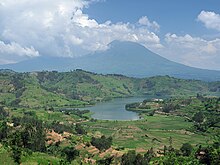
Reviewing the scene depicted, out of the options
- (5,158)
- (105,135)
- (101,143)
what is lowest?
(105,135)

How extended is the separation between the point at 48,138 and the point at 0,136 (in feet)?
36.8

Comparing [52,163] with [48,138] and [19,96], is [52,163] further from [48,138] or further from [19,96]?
[19,96]

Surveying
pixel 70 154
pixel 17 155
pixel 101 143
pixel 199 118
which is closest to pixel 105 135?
pixel 101 143

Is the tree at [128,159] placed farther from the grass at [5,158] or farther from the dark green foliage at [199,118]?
the dark green foliage at [199,118]

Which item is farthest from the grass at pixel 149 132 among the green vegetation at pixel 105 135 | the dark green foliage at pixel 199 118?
the dark green foliage at pixel 199 118

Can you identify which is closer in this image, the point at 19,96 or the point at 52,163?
the point at 52,163

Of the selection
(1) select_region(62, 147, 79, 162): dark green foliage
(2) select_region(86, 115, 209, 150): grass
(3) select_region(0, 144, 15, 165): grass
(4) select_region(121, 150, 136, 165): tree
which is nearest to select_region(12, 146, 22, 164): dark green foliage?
(3) select_region(0, 144, 15, 165): grass

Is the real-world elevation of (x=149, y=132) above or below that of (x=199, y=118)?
below

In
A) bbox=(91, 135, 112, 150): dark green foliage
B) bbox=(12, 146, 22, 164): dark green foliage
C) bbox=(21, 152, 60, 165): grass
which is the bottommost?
bbox=(91, 135, 112, 150): dark green foliage

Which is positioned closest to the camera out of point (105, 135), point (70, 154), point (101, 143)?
point (70, 154)

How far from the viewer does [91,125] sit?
382 feet

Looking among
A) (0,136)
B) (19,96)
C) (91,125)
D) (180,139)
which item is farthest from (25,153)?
(19,96)

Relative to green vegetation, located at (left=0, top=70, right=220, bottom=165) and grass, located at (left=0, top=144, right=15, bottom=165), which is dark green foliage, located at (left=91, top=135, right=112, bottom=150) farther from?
grass, located at (left=0, top=144, right=15, bottom=165)

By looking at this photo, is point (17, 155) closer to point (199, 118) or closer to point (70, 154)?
point (70, 154)
